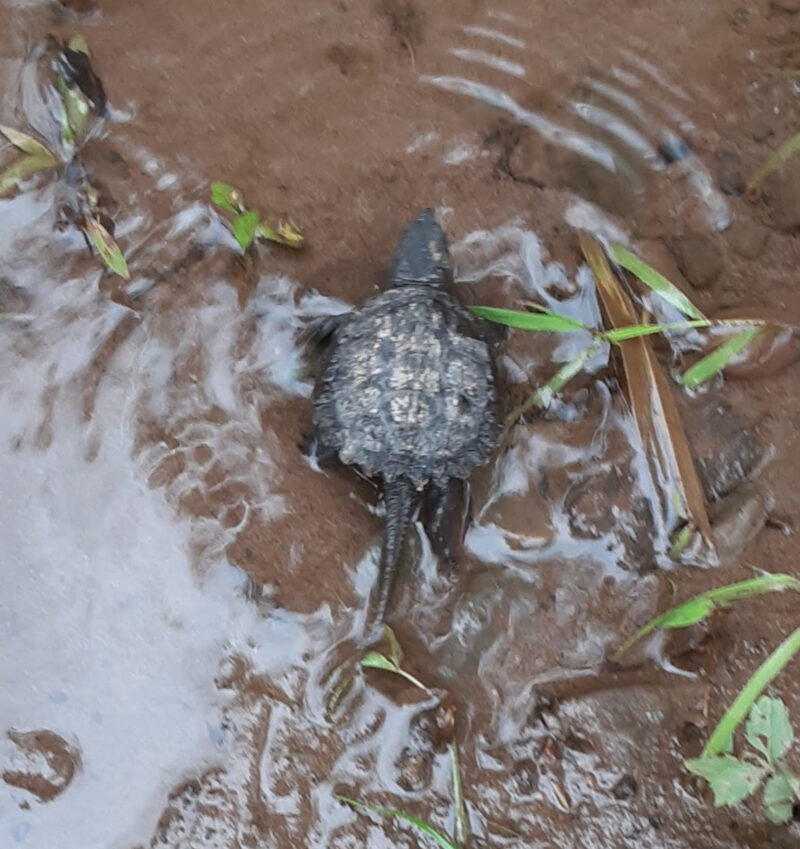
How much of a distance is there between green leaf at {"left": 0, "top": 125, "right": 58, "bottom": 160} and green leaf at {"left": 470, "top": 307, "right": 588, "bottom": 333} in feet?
4.54

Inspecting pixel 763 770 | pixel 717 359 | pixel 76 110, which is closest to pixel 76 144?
pixel 76 110

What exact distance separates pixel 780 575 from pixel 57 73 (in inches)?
103

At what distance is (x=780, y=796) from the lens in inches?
86.2

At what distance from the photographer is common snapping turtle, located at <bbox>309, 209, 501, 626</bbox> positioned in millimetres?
2215

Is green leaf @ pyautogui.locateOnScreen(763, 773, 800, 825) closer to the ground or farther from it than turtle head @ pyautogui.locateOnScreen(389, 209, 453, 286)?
closer to the ground

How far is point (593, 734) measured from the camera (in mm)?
2307

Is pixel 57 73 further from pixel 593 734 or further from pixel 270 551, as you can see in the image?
pixel 593 734

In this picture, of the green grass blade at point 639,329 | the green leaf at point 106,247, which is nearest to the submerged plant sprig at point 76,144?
the green leaf at point 106,247

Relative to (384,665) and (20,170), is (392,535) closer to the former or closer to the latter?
(384,665)

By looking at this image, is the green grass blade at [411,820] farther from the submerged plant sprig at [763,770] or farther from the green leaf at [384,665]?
the submerged plant sprig at [763,770]

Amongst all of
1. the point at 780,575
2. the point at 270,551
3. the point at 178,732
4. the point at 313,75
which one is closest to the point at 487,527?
the point at 270,551

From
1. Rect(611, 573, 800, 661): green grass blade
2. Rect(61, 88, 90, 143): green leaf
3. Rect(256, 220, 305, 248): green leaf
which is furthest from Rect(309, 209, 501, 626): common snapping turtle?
Rect(61, 88, 90, 143): green leaf

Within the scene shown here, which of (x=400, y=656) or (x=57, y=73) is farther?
(x=57, y=73)

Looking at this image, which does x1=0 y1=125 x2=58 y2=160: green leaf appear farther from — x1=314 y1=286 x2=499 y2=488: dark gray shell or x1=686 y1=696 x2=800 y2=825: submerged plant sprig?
x1=686 y1=696 x2=800 y2=825: submerged plant sprig
